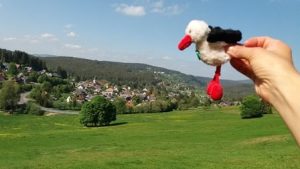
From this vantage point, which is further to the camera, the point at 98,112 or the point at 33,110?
the point at 33,110

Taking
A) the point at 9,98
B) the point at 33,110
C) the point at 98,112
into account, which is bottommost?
the point at 33,110

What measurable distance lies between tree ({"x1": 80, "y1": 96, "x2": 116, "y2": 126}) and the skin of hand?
2976 inches

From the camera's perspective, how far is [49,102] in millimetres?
140375

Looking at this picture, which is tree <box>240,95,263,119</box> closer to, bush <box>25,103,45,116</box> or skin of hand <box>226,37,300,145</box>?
bush <box>25,103,45,116</box>

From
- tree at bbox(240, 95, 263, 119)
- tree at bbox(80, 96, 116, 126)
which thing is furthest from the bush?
tree at bbox(240, 95, 263, 119)

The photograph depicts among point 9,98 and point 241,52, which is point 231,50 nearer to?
point 241,52

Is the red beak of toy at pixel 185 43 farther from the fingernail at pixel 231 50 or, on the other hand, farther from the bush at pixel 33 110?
the bush at pixel 33 110

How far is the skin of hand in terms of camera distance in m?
2.13

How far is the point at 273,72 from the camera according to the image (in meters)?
2.19

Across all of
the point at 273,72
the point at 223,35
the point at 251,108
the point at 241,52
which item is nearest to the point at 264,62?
the point at 273,72

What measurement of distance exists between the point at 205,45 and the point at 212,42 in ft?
0.22

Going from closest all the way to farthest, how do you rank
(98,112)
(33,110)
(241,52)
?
(241,52), (98,112), (33,110)

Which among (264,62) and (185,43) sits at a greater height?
(185,43)

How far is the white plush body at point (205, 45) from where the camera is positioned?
251cm
